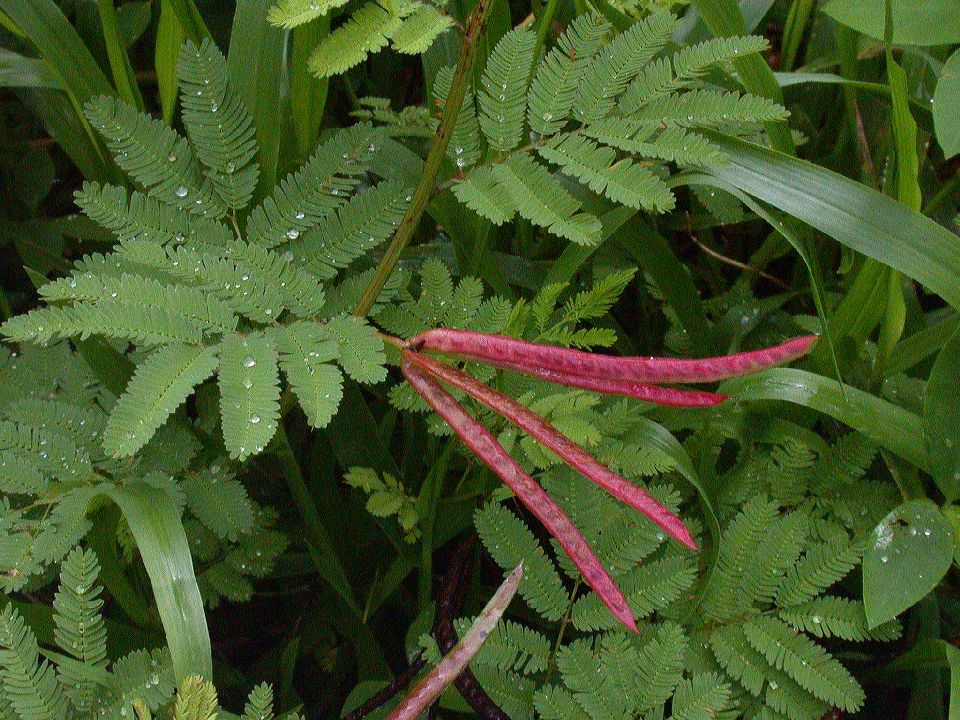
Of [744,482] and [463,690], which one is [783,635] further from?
[463,690]

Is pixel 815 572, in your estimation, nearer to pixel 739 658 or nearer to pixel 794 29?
pixel 739 658

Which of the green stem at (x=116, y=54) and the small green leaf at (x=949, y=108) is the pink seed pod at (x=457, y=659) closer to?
the small green leaf at (x=949, y=108)

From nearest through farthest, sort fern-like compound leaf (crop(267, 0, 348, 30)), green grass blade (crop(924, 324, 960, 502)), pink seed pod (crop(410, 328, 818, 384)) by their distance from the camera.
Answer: pink seed pod (crop(410, 328, 818, 384)) < fern-like compound leaf (crop(267, 0, 348, 30)) < green grass blade (crop(924, 324, 960, 502))

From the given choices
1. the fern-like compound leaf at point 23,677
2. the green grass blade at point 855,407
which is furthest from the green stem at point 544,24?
the fern-like compound leaf at point 23,677

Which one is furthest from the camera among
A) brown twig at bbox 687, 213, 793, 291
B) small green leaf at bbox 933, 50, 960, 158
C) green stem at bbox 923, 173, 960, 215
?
brown twig at bbox 687, 213, 793, 291

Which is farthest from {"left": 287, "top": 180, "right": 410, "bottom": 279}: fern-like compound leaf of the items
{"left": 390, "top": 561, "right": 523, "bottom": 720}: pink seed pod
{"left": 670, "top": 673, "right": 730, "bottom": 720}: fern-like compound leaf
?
{"left": 670, "top": 673, "right": 730, "bottom": 720}: fern-like compound leaf

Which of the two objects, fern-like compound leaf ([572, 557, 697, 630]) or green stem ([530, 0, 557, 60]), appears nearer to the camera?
fern-like compound leaf ([572, 557, 697, 630])

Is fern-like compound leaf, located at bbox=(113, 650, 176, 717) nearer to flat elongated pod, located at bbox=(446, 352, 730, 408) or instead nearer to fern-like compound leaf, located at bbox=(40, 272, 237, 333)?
fern-like compound leaf, located at bbox=(40, 272, 237, 333)
